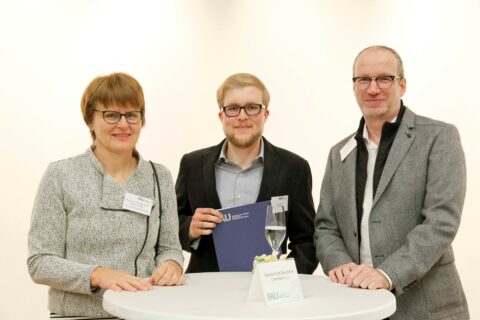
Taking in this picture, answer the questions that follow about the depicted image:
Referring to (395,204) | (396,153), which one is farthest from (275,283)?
(396,153)

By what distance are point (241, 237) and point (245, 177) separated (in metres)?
0.38

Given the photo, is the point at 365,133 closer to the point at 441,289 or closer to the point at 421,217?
the point at 421,217

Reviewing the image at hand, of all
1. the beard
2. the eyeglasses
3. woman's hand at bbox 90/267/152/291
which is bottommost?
woman's hand at bbox 90/267/152/291

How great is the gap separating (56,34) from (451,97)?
10.3 feet

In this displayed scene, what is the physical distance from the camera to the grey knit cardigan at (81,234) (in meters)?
2.28

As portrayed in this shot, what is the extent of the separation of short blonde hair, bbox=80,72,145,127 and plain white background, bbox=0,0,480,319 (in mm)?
2251

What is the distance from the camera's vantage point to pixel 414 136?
271 cm

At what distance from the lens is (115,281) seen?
2234mm

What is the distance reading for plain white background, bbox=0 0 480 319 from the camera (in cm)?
457

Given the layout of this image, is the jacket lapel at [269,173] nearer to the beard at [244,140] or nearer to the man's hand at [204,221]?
the beard at [244,140]

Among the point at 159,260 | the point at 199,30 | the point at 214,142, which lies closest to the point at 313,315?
the point at 159,260

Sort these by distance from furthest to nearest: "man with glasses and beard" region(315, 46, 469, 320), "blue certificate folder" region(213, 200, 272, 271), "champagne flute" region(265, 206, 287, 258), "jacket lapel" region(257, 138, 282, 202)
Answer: "jacket lapel" region(257, 138, 282, 202) < "blue certificate folder" region(213, 200, 272, 271) < "man with glasses and beard" region(315, 46, 469, 320) < "champagne flute" region(265, 206, 287, 258)

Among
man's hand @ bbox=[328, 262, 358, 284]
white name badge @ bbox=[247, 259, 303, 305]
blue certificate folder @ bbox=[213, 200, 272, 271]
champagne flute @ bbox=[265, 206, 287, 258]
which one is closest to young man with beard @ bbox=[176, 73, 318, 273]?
blue certificate folder @ bbox=[213, 200, 272, 271]

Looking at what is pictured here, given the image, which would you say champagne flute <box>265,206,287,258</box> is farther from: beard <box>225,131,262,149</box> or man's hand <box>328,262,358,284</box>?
beard <box>225,131,262,149</box>
